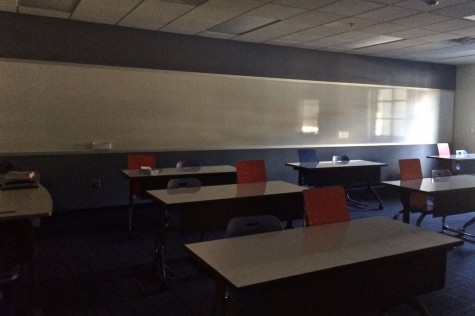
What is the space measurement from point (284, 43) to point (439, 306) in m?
5.03

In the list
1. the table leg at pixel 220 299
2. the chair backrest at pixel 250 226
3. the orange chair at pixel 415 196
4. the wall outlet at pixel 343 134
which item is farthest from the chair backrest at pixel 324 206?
the wall outlet at pixel 343 134

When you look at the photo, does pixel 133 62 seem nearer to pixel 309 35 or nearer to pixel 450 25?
pixel 309 35

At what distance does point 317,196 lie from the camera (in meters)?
2.75

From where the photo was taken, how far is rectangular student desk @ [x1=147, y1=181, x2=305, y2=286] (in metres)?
3.27

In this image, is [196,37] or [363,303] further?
[196,37]

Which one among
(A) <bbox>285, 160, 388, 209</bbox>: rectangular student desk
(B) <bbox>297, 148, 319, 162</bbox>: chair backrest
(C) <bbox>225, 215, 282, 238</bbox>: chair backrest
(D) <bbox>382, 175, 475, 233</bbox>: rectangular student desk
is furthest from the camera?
(B) <bbox>297, 148, 319, 162</bbox>: chair backrest

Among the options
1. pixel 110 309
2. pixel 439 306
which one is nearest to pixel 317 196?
pixel 439 306

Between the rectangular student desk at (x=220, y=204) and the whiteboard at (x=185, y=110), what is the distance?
257cm

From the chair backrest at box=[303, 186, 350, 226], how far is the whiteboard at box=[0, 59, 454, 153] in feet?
12.7

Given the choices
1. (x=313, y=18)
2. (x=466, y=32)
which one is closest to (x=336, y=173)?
(x=313, y=18)

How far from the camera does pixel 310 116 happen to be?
7.46 metres

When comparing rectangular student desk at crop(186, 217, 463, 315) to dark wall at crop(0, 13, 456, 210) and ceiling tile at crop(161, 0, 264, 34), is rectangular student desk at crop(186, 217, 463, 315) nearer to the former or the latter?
ceiling tile at crop(161, 0, 264, 34)

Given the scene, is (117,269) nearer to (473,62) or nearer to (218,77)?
(218,77)

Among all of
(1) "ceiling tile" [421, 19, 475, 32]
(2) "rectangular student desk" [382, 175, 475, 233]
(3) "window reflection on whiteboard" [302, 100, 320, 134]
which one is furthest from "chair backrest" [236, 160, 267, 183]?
(1) "ceiling tile" [421, 19, 475, 32]
